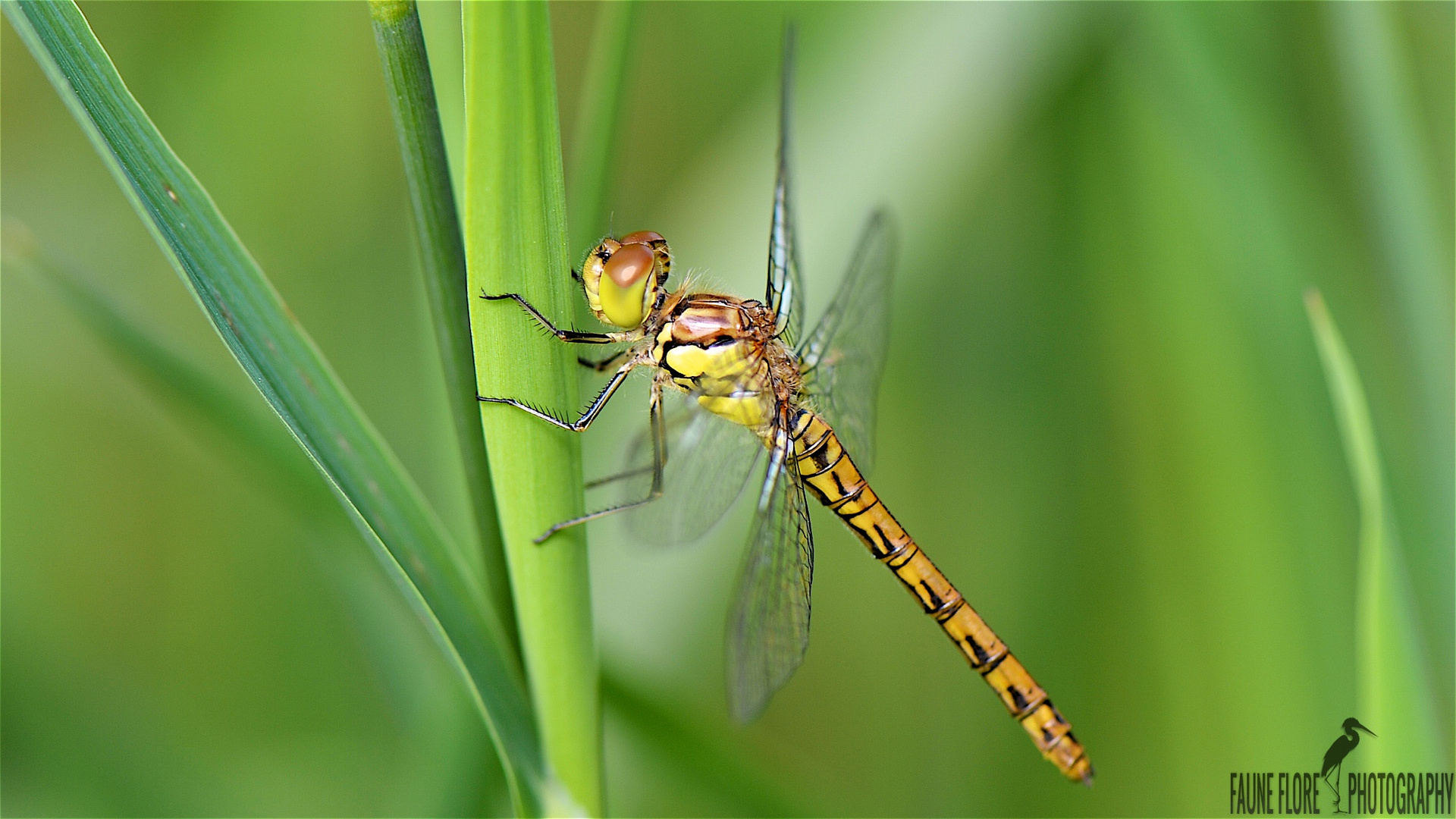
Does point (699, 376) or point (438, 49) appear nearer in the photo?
point (438, 49)

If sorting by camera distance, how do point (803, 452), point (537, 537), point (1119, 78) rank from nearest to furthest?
point (537, 537) → point (803, 452) → point (1119, 78)

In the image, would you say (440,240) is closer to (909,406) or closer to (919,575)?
(919,575)

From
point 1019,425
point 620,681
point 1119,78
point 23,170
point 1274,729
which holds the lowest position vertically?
point 1274,729

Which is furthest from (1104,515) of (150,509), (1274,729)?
(150,509)

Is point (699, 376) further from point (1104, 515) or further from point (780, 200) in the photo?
point (1104, 515)

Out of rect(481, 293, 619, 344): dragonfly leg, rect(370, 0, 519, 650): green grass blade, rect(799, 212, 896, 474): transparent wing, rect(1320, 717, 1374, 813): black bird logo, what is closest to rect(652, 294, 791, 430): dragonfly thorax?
rect(799, 212, 896, 474): transparent wing

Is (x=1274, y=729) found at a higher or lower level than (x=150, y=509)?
lower

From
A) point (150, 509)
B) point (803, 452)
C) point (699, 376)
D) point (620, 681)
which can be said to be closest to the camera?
point (620, 681)
